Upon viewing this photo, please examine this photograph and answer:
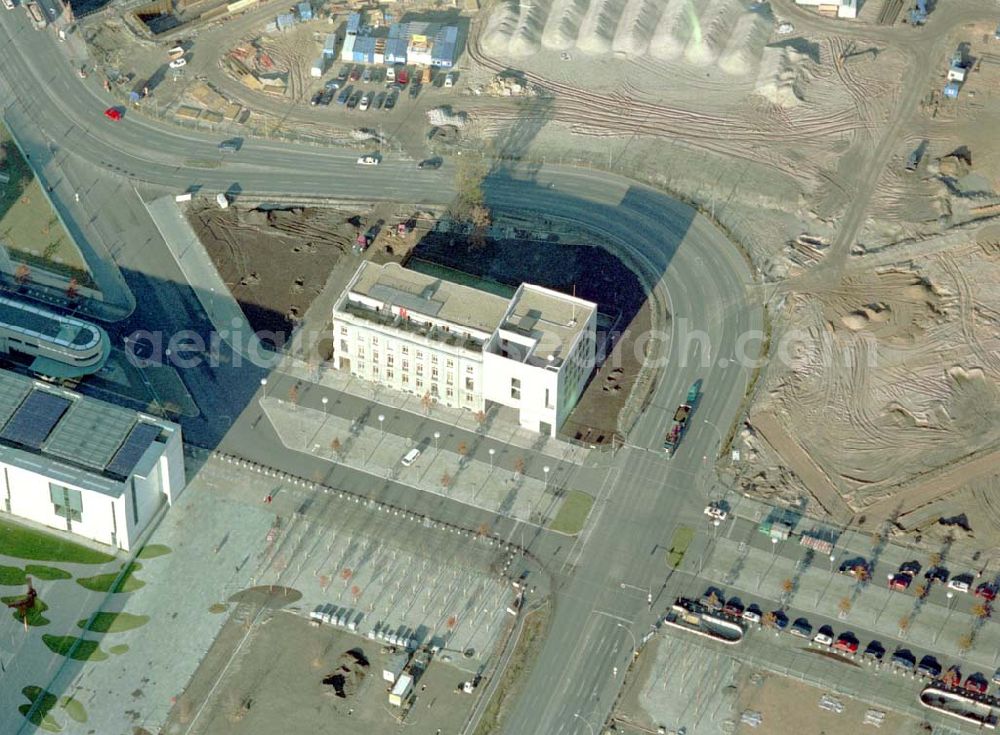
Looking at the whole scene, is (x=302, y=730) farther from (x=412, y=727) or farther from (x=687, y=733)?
(x=687, y=733)

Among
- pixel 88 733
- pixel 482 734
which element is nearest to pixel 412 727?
pixel 482 734

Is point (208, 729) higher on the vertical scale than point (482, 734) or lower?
lower

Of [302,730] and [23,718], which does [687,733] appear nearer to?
[302,730]

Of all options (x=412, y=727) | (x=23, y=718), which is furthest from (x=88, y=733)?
(x=412, y=727)

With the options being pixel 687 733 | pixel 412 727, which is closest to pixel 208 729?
pixel 412 727

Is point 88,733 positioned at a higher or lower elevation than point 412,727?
lower

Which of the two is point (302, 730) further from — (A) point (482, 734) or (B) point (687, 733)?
(B) point (687, 733)

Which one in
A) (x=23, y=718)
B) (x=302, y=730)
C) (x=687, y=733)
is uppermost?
(x=687, y=733)
